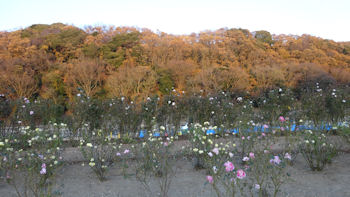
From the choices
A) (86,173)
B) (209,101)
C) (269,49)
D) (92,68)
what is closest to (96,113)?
Answer: (86,173)

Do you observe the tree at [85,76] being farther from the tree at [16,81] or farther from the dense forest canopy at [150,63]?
the tree at [16,81]

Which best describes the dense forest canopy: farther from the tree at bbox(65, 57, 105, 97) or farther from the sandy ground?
the sandy ground

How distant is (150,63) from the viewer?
2392 centimetres

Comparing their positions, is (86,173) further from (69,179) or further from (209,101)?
A: (209,101)

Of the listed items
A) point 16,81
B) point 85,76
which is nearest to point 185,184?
point 85,76

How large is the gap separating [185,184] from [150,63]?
21.1m

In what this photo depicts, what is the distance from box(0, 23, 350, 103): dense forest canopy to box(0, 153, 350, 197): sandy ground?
12.9 meters

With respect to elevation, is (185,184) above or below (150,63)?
below

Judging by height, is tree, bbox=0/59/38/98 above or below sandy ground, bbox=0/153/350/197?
below

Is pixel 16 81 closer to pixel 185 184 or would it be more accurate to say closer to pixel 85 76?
pixel 85 76

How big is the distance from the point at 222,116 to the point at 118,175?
11.0 feet

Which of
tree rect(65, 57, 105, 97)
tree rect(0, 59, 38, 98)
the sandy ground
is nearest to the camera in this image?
the sandy ground

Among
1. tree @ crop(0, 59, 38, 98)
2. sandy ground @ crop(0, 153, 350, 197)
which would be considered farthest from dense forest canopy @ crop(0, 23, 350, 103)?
sandy ground @ crop(0, 153, 350, 197)

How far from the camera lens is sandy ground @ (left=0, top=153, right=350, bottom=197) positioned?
3123 mm
